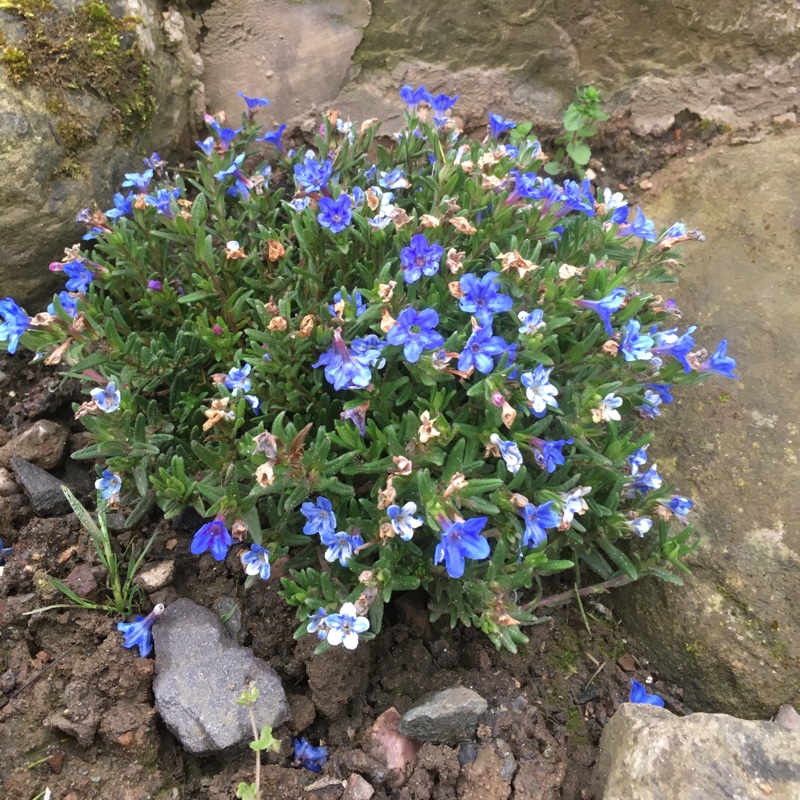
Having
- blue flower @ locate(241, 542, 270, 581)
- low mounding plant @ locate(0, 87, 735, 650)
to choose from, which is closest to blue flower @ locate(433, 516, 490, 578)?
low mounding plant @ locate(0, 87, 735, 650)

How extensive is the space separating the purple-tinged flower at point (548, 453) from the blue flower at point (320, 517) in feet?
3.13

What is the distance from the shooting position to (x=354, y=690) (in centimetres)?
325

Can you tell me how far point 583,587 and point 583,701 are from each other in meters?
0.57

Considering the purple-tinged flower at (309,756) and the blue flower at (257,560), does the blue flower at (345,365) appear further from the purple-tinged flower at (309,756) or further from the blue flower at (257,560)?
the purple-tinged flower at (309,756)

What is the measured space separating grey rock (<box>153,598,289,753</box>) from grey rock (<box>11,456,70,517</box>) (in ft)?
3.01

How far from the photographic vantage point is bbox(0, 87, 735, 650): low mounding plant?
9.97ft

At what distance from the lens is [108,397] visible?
3.18 metres

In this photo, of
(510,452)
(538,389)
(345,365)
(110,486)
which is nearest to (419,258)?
(345,365)

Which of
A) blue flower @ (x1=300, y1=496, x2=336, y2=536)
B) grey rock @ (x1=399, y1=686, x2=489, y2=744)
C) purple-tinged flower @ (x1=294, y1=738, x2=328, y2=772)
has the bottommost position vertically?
purple-tinged flower @ (x1=294, y1=738, x2=328, y2=772)

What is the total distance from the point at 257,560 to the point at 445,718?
3.51ft

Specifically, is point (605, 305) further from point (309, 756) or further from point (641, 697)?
point (309, 756)

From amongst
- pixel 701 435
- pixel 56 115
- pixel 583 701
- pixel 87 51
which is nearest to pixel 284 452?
pixel 583 701

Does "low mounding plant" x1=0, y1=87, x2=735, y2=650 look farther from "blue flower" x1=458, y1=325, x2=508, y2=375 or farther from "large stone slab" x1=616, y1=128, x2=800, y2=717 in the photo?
"large stone slab" x1=616, y1=128, x2=800, y2=717

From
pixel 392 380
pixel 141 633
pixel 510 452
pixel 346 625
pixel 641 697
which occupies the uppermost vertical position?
pixel 392 380
